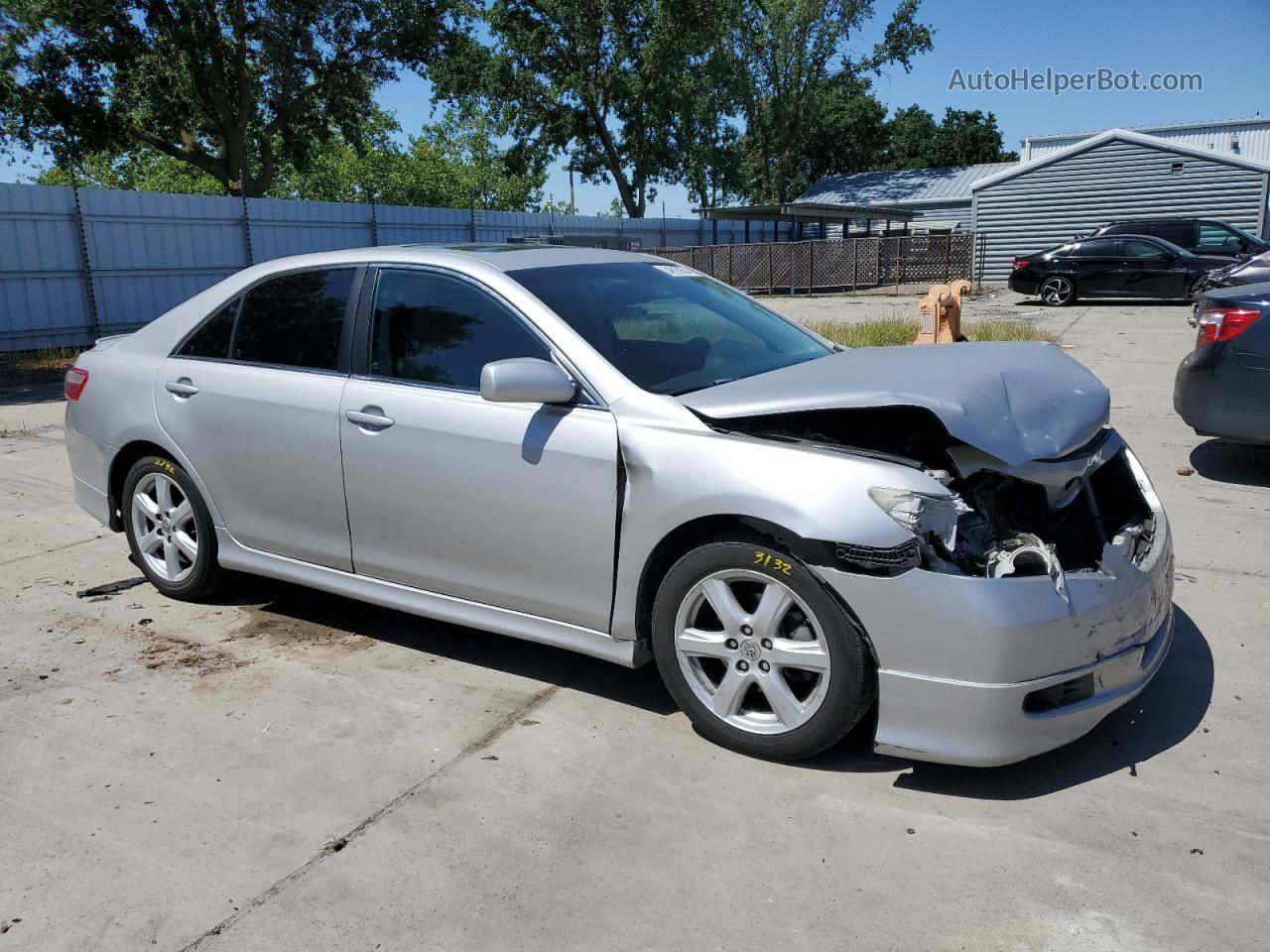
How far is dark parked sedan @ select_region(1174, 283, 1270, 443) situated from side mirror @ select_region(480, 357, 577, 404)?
4.95 m

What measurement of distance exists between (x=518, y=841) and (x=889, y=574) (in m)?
1.30

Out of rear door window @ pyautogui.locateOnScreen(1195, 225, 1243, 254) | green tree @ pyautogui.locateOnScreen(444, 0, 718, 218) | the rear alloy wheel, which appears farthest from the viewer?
green tree @ pyautogui.locateOnScreen(444, 0, 718, 218)

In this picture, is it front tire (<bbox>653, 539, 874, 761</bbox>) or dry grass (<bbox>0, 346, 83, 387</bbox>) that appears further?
dry grass (<bbox>0, 346, 83, 387</bbox>)

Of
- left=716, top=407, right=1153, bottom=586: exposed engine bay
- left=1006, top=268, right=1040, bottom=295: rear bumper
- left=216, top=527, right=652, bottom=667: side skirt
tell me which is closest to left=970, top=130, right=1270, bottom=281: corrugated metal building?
left=1006, top=268, right=1040, bottom=295: rear bumper

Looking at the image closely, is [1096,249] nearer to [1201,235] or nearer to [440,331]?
[1201,235]

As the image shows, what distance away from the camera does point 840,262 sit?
31.1 meters

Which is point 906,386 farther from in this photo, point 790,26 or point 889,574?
point 790,26

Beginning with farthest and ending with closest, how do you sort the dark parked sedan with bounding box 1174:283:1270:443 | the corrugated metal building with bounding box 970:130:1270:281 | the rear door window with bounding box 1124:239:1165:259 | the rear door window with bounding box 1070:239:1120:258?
the corrugated metal building with bounding box 970:130:1270:281, the rear door window with bounding box 1070:239:1120:258, the rear door window with bounding box 1124:239:1165:259, the dark parked sedan with bounding box 1174:283:1270:443

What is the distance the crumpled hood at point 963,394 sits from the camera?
3.16 meters

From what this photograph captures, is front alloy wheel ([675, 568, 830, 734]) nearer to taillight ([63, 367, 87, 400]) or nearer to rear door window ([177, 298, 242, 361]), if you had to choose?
rear door window ([177, 298, 242, 361])

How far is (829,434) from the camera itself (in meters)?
3.45

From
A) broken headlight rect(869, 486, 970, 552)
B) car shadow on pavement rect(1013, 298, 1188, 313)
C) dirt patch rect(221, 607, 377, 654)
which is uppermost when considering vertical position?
broken headlight rect(869, 486, 970, 552)

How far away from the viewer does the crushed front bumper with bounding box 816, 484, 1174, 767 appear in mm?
2930

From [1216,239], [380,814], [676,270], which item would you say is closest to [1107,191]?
[1216,239]
